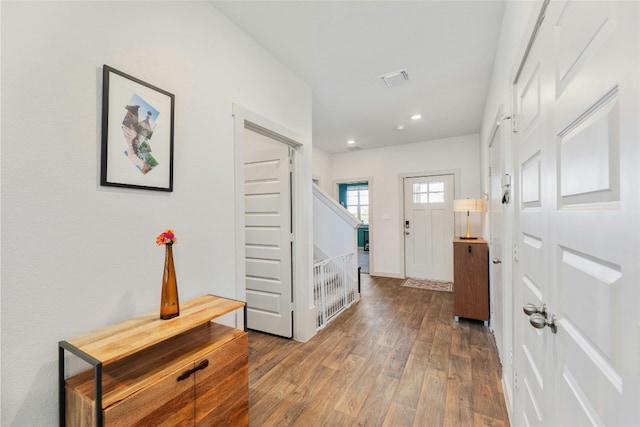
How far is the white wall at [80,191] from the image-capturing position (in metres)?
0.98

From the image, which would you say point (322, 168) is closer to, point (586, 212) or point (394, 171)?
point (394, 171)

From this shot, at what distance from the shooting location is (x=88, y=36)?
1.17m

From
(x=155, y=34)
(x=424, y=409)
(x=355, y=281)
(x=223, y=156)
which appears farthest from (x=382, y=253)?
(x=155, y=34)

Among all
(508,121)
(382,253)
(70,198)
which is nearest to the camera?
(70,198)

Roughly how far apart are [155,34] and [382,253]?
4870 millimetres

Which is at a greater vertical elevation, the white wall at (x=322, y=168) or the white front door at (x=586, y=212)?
the white wall at (x=322, y=168)

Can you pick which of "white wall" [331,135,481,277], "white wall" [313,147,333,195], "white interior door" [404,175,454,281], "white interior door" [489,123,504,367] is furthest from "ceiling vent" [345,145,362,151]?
"white interior door" [489,123,504,367]

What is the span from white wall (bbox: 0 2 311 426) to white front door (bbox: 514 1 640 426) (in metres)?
1.71

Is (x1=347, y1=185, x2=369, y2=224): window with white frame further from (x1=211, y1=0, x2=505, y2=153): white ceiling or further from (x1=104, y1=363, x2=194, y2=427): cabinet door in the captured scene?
(x1=104, y1=363, x2=194, y2=427): cabinet door

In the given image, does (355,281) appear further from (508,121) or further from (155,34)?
(155,34)

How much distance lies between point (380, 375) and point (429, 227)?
3.46 m

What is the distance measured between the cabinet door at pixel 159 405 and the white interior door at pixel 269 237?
1.57m

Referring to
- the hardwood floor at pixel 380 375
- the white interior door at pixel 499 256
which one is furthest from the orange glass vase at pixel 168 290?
the white interior door at pixel 499 256

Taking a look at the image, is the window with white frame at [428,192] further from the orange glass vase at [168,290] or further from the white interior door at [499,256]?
the orange glass vase at [168,290]
